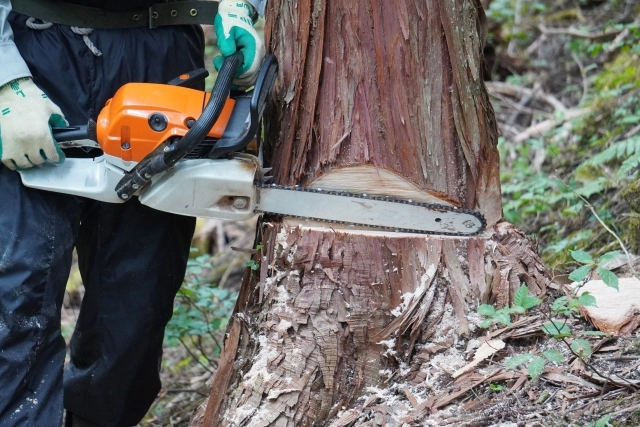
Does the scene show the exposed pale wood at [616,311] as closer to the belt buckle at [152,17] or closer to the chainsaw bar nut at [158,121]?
the chainsaw bar nut at [158,121]

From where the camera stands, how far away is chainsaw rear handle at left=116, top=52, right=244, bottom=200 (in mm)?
1952

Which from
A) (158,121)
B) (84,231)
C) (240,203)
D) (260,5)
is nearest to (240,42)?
(260,5)

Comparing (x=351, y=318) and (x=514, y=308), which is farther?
(x=351, y=318)

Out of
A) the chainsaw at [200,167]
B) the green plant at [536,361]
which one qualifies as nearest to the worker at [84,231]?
the chainsaw at [200,167]

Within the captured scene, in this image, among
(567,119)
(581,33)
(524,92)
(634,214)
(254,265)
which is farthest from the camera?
(524,92)

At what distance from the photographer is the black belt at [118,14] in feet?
7.30

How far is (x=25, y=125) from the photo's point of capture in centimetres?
202

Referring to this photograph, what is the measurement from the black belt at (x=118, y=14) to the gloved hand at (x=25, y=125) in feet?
0.90

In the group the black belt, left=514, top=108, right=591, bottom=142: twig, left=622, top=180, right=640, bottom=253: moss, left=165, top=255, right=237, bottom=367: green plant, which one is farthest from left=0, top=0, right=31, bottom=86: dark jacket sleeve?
left=514, top=108, right=591, bottom=142: twig

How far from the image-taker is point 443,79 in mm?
2166

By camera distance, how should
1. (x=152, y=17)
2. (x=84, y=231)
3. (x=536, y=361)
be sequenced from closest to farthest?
(x=536, y=361) < (x=152, y=17) < (x=84, y=231)

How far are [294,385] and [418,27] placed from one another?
45.9 inches

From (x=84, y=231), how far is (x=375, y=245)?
1105 millimetres

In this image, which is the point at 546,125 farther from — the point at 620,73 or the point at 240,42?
the point at 240,42
